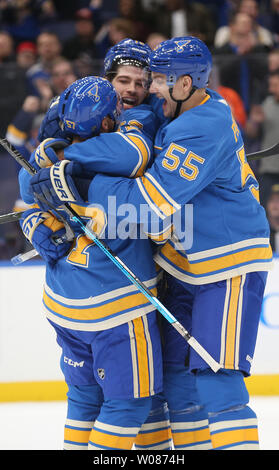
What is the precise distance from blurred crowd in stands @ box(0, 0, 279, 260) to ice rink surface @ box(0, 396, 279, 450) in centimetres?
85

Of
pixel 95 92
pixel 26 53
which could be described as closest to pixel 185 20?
pixel 26 53

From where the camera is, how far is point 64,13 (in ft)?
17.9

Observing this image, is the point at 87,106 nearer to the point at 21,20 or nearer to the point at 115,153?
the point at 115,153

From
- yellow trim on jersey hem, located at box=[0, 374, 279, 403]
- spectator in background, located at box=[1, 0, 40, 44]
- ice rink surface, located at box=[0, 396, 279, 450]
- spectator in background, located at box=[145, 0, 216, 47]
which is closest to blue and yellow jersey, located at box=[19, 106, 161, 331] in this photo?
ice rink surface, located at box=[0, 396, 279, 450]

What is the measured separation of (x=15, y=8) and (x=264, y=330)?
3195 millimetres

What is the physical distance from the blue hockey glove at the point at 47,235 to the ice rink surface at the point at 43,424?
1.14 meters

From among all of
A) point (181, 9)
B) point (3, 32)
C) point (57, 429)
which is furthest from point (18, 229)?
point (181, 9)

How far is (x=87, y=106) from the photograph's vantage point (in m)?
2.03

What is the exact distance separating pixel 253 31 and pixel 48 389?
268 cm

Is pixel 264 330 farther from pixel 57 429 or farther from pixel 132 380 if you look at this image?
pixel 132 380

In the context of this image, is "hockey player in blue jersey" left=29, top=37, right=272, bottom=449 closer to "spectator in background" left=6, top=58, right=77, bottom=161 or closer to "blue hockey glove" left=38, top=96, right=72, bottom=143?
"blue hockey glove" left=38, top=96, right=72, bottom=143

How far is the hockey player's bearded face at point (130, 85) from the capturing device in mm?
2332

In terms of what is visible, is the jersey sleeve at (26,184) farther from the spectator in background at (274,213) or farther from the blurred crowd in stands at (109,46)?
the spectator in background at (274,213)

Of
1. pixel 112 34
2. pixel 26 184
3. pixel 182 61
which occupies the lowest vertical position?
pixel 112 34
